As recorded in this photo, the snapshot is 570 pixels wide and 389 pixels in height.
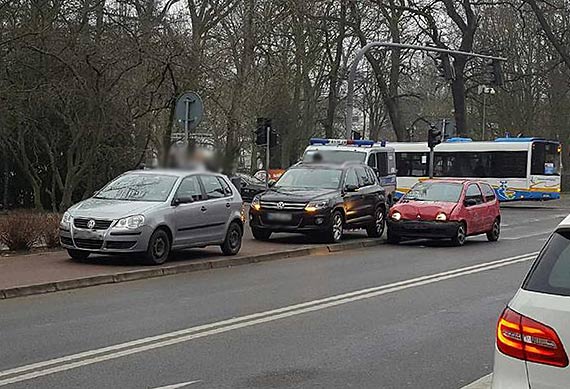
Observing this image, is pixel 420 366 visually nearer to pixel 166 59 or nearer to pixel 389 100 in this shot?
pixel 166 59

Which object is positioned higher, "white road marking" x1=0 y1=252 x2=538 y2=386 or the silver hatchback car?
the silver hatchback car

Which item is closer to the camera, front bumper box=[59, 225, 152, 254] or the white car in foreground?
the white car in foreground

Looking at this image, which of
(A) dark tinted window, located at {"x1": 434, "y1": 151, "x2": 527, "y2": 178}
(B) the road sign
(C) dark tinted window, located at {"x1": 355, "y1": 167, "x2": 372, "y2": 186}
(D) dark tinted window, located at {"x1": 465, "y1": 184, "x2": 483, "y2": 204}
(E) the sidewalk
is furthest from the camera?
(A) dark tinted window, located at {"x1": 434, "y1": 151, "x2": 527, "y2": 178}

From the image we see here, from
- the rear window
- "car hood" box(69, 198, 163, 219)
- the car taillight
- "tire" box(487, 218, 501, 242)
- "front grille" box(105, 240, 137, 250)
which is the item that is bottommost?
"tire" box(487, 218, 501, 242)

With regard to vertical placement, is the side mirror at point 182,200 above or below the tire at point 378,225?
above

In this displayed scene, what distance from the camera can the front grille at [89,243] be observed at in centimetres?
1466

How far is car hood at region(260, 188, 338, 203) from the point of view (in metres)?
19.9

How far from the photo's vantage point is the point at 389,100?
4362cm

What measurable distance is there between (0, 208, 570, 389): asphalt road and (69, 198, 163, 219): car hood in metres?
1.39

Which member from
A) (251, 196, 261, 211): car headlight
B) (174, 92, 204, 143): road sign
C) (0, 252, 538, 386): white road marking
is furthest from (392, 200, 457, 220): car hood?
(0, 252, 538, 386): white road marking

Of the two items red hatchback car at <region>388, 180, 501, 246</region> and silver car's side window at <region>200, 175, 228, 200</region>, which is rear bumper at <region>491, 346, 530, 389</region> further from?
red hatchback car at <region>388, 180, 501, 246</region>

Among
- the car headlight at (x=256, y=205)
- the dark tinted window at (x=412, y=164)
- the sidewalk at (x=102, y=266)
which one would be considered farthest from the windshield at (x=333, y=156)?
the dark tinted window at (x=412, y=164)

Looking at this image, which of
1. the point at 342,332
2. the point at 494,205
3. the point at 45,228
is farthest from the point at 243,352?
the point at 494,205

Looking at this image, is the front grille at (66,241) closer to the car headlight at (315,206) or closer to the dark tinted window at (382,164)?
the car headlight at (315,206)
